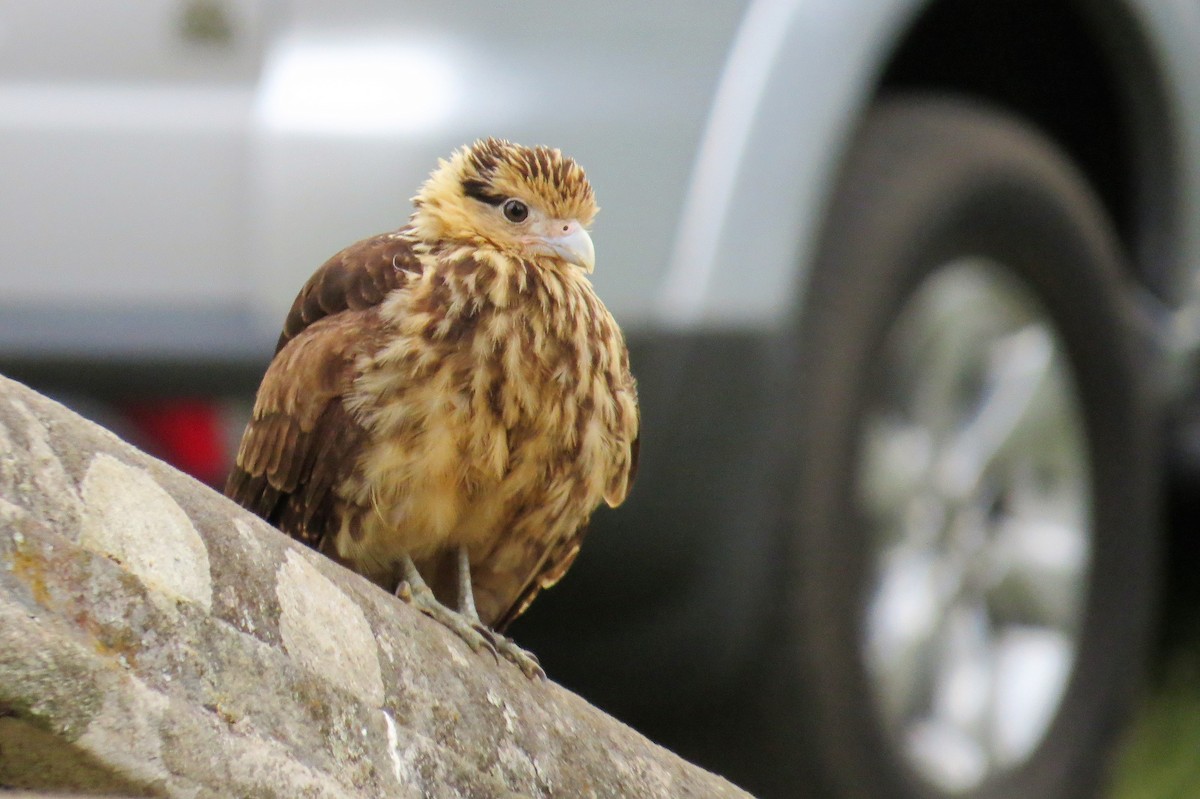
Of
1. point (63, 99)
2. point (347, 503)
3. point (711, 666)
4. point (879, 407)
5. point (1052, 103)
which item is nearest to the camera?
point (347, 503)

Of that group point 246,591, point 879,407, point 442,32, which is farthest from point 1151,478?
point 246,591

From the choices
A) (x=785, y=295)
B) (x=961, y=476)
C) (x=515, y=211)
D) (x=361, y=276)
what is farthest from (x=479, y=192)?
(x=961, y=476)

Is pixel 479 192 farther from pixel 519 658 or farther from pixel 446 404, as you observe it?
pixel 519 658

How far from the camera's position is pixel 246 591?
1765 millimetres

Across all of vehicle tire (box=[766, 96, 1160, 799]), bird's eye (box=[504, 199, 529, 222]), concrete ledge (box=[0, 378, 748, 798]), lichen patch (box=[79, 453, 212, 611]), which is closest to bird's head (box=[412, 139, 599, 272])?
bird's eye (box=[504, 199, 529, 222])

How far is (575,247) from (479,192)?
13 cm

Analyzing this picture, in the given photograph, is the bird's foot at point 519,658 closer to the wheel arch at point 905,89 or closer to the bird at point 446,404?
the bird at point 446,404

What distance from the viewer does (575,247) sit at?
2164 mm

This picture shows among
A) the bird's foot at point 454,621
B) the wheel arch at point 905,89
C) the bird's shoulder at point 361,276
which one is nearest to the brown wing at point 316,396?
the bird's shoulder at point 361,276

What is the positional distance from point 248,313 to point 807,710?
2172 mm

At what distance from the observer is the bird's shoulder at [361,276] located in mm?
2471

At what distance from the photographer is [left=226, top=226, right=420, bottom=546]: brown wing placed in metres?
2.50

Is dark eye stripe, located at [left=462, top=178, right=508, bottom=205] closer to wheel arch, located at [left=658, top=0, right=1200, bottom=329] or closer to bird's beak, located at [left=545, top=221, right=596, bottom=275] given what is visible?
bird's beak, located at [left=545, top=221, right=596, bottom=275]

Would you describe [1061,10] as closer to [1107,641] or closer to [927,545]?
[927,545]
